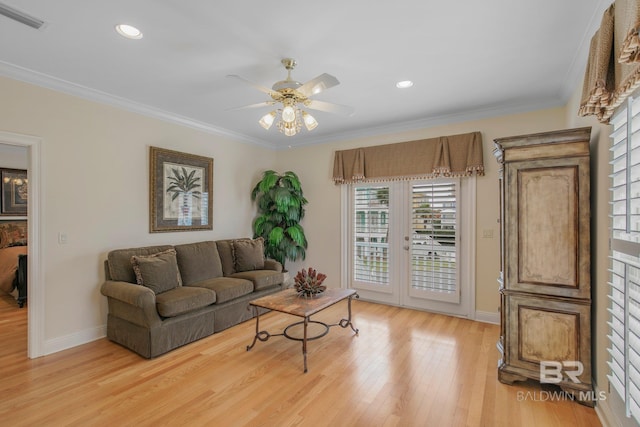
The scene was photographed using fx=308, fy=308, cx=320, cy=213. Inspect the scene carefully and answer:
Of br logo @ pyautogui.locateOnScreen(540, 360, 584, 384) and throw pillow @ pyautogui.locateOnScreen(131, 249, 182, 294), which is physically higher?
throw pillow @ pyautogui.locateOnScreen(131, 249, 182, 294)

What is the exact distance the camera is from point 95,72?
284 cm

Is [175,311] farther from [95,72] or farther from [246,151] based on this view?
[246,151]

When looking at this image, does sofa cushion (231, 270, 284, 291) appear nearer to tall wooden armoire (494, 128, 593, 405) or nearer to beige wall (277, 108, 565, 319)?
beige wall (277, 108, 565, 319)

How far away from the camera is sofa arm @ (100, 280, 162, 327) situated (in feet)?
9.54

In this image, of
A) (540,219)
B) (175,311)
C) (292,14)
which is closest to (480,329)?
(540,219)

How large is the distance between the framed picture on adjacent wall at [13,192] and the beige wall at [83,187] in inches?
167

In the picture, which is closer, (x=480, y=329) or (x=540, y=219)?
(x=540, y=219)

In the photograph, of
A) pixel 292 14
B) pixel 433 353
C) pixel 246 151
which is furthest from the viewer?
pixel 246 151

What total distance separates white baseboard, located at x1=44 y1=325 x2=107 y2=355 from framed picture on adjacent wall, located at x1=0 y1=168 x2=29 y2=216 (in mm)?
4484

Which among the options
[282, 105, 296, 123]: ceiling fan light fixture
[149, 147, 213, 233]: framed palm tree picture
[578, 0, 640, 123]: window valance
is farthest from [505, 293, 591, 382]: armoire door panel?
[149, 147, 213, 233]: framed palm tree picture

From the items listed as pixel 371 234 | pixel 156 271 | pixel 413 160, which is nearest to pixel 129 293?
pixel 156 271

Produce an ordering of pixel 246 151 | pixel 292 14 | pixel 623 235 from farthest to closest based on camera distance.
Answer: pixel 246 151, pixel 292 14, pixel 623 235

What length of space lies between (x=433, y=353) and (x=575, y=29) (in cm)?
290

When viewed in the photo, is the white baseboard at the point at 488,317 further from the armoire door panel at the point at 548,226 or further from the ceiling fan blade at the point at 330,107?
the ceiling fan blade at the point at 330,107
